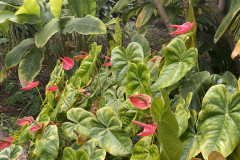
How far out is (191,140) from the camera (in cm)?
104

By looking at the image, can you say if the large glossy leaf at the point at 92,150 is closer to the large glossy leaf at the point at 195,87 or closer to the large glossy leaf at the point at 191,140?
the large glossy leaf at the point at 191,140

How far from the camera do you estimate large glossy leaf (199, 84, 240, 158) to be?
0.91 metres

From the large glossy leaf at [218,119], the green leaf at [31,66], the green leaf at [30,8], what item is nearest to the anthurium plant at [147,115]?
the large glossy leaf at [218,119]

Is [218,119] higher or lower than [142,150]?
higher

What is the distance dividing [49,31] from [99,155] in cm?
178

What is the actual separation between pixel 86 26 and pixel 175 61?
5.20 ft

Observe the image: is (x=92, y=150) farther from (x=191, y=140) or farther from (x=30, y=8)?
(x=30, y=8)

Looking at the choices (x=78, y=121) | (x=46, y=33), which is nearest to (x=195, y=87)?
(x=78, y=121)

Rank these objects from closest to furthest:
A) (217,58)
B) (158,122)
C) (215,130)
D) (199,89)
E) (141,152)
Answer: (158,122), (215,130), (141,152), (199,89), (217,58)

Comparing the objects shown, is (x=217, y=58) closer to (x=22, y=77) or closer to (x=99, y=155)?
(x=99, y=155)

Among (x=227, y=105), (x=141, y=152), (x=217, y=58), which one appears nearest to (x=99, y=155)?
(x=141, y=152)

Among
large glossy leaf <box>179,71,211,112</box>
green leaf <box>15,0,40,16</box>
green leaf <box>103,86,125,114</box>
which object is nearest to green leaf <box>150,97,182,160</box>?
large glossy leaf <box>179,71,211,112</box>

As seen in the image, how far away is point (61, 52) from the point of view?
3.50 metres

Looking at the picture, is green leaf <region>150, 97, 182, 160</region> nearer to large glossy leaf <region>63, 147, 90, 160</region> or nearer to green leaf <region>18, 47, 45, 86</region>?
large glossy leaf <region>63, 147, 90, 160</region>
